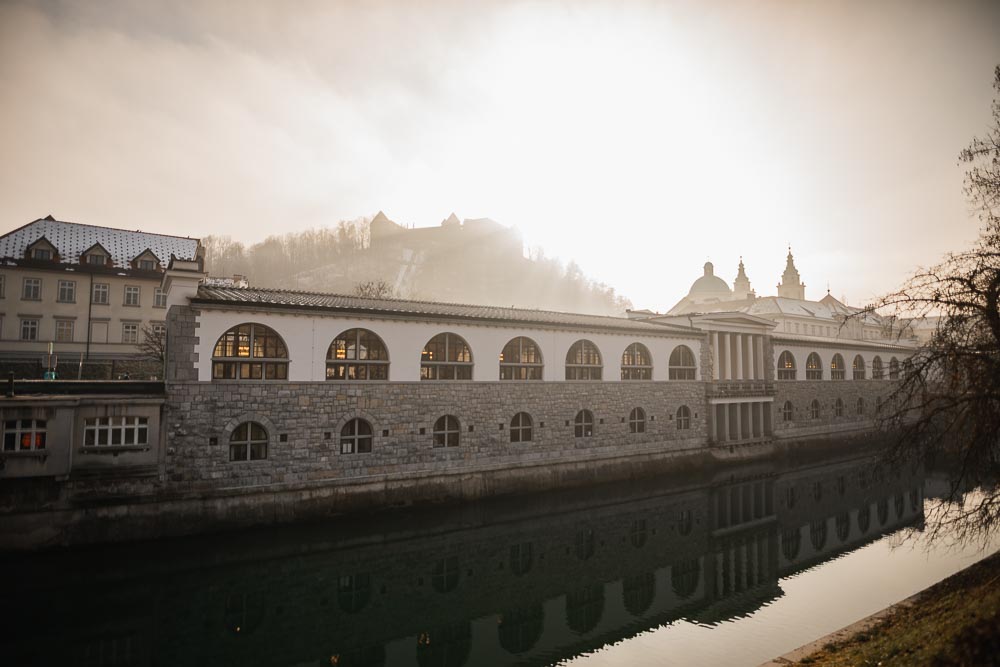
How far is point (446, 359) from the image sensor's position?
2252cm

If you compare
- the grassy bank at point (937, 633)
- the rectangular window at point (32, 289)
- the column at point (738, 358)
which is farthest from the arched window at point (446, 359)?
the rectangular window at point (32, 289)

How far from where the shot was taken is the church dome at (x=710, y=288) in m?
92.2

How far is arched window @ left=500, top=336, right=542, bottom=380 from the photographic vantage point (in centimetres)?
2422

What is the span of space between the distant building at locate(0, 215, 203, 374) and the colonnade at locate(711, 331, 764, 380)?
3653 cm

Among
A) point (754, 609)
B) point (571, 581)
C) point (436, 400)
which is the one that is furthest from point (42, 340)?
point (754, 609)

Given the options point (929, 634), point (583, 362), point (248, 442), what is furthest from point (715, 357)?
point (248, 442)

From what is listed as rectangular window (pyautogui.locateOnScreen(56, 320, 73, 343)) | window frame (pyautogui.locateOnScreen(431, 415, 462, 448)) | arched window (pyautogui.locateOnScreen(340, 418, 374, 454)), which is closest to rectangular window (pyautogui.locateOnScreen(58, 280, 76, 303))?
rectangular window (pyautogui.locateOnScreen(56, 320, 73, 343))

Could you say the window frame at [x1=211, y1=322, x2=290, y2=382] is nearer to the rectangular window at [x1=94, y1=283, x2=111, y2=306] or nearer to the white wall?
the white wall

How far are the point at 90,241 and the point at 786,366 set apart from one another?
51.2 metres

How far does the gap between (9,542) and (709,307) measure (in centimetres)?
8775

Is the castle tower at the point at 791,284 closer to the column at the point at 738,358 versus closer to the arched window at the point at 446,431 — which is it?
the column at the point at 738,358

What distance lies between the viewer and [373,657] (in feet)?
37.3

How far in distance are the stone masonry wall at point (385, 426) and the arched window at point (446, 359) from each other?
51 centimetres

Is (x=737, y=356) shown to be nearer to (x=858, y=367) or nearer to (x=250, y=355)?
(x=858, y=367)
